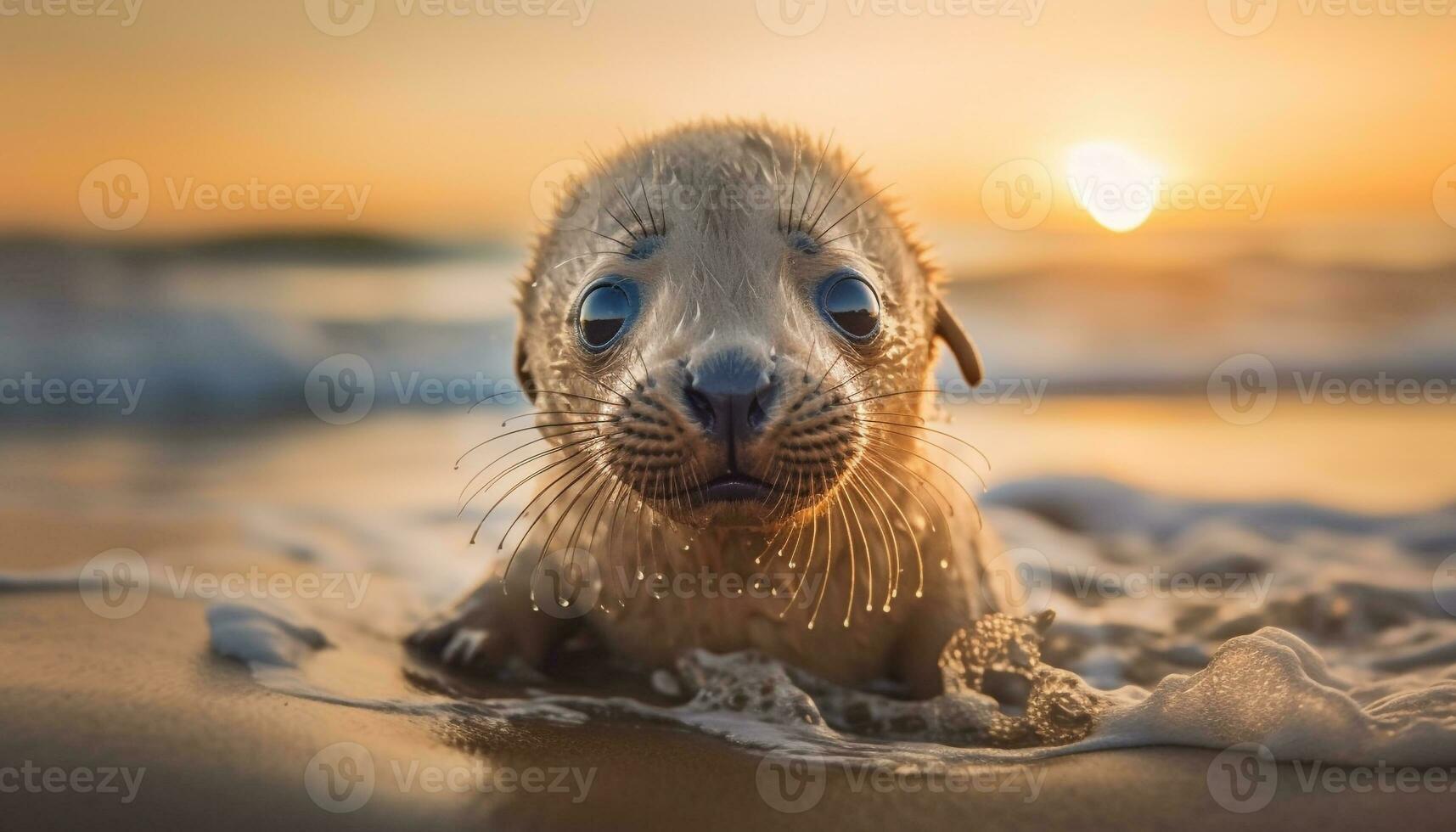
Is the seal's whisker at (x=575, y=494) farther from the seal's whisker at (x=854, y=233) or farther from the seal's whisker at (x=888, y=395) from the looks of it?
the seal's whisker at (x=854, y=233)

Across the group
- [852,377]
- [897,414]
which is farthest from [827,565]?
[852,377]

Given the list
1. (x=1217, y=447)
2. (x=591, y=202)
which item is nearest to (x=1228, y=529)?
(x=1217, y=447)

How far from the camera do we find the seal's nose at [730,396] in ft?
8.86

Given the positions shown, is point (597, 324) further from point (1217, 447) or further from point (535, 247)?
point (1217, 447)

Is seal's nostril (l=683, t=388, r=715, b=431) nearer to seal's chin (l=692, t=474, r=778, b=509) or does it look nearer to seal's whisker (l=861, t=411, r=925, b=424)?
seal's chin (l=692, t=474, r=778, b=509)

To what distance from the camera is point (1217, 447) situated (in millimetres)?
7527

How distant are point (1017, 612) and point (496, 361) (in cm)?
609

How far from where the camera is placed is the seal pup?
2.90m

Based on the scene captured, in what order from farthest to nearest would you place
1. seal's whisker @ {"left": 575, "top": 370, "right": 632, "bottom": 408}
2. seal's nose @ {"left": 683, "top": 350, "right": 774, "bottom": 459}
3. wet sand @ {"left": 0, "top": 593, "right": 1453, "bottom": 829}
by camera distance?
seal's whisker @ {"left": 575, "top": 370, "right": 632, "bottom": 408} < seal's nose @ {"left": 683, "top": 350, "right": 774, "bottom": 459} < wet sand @ {"left": 0, "top": 593, "right": 1453, "bottom": 829}

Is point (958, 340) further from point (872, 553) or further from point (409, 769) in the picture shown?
point (409, 769)

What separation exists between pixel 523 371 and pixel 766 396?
4.19 ft

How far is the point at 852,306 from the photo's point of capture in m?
3.28

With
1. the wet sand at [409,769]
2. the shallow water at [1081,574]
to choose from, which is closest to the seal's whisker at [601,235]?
the shallow water at [1081,574]

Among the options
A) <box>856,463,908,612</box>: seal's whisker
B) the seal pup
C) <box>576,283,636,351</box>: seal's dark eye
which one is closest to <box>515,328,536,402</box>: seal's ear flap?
the seal pup
